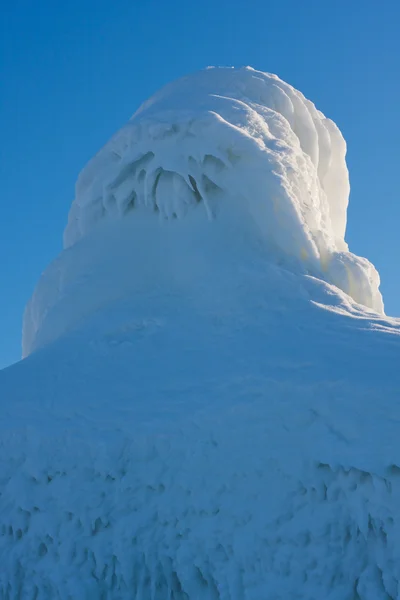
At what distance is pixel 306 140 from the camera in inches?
619

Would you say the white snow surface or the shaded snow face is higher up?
the shaded snow face

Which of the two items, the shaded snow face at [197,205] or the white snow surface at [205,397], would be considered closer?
the white snow surface at [205,397]

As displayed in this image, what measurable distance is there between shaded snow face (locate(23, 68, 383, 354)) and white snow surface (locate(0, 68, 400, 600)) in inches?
1.8

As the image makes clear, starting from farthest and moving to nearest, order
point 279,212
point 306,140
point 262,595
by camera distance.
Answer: point 306,140 → point 279,212 → point 262,595

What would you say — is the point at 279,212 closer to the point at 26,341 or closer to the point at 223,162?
the point at 223,162

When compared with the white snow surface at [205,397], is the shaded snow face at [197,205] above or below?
above

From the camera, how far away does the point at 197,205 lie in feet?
43.6

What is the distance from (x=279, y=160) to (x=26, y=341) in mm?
7611

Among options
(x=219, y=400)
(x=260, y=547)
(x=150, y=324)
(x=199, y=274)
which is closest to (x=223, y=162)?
(x=199, y=274)

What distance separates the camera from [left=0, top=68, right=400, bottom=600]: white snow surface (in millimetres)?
7340

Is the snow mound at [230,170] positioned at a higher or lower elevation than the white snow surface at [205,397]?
higher

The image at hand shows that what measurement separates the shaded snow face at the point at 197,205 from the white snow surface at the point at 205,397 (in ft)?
0.15

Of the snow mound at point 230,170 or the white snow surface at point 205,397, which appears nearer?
the white snow surface at point 205,397

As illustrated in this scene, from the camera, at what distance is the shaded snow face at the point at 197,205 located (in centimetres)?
1230
